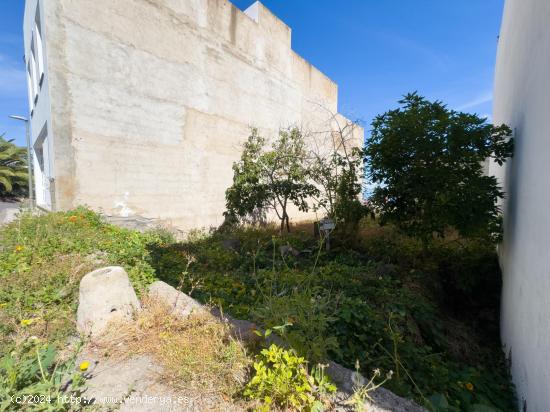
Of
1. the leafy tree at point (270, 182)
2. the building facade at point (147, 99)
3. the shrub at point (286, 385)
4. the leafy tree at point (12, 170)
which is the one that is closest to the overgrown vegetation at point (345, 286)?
the shrub at point (286, 385)

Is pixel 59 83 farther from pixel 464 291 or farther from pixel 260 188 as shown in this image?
pixel 464 291

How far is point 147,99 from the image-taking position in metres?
6.24

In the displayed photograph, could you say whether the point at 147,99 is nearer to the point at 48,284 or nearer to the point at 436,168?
the point at 48,284

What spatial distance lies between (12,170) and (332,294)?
64.4 ft

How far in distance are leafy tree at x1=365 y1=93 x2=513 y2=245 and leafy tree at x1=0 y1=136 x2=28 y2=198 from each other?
18680 millimetres

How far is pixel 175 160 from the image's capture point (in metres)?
6.79

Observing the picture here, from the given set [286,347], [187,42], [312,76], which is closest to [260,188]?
[187,42]

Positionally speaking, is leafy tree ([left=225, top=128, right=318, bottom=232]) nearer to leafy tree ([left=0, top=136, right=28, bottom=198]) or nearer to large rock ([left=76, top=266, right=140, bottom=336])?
large rock ([left=76, top=266, right=140, bottom=336])

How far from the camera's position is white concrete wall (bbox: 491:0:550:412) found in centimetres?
190

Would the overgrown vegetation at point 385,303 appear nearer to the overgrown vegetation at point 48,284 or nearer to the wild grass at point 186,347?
the wild grass at point 186,347

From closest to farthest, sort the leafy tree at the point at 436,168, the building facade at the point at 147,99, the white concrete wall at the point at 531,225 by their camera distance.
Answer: the white concrete wall at the point at 531,225, the leafy tree at the point at 436,168, the building facade at the point at 147,99

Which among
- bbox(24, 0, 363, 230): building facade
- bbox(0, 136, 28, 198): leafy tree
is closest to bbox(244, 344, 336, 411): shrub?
bbox(24, 0, 363, 230): building facade

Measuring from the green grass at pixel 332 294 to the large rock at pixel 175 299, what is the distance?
0.28m

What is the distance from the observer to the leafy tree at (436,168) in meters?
3.60
